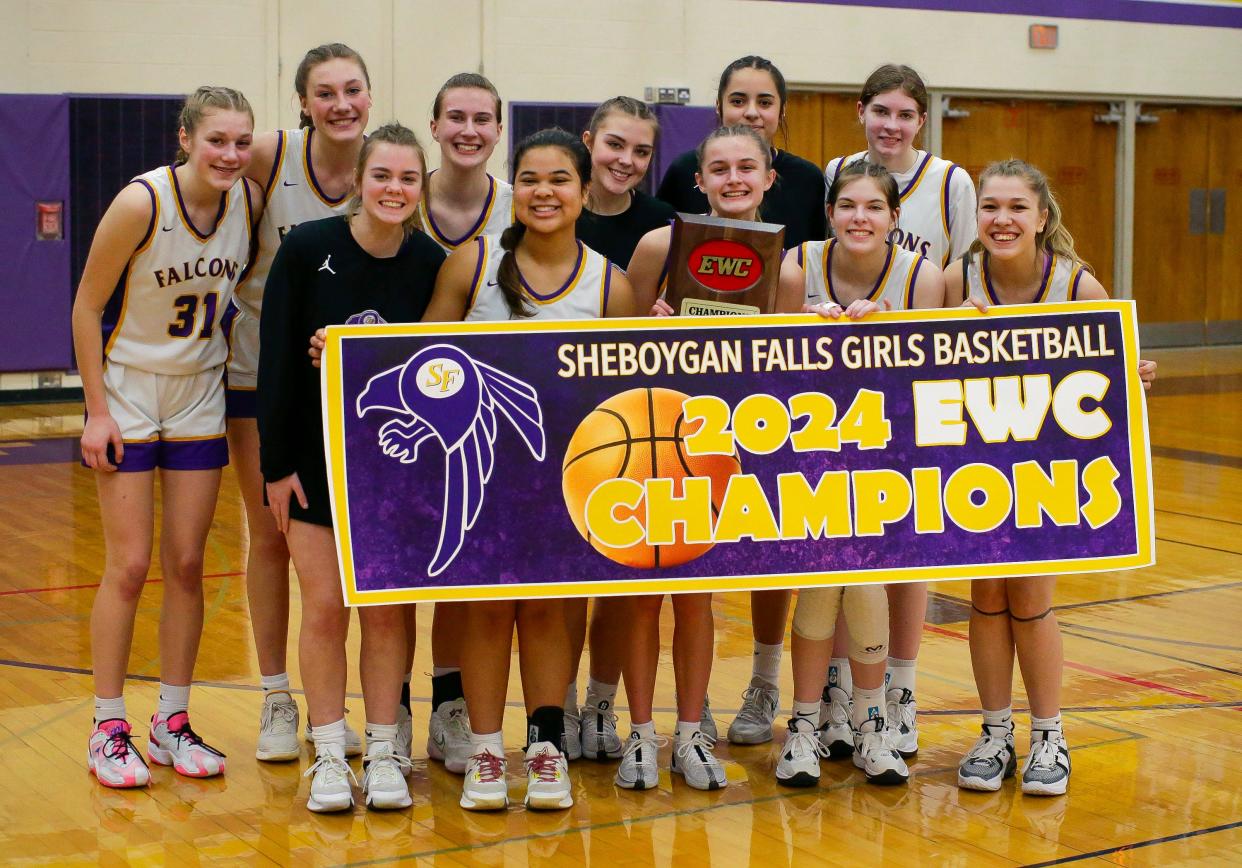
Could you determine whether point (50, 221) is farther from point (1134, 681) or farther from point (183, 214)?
point (1134, 681)

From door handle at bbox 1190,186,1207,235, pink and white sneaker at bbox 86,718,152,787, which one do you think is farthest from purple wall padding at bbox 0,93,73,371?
door handle at bbox 1190,186,1207,235

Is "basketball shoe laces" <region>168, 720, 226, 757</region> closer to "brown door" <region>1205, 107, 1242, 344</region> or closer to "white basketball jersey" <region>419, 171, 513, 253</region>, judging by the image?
"white basketball jersey" <region>419, 171, 513, 253</region>

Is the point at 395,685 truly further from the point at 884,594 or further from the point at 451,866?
the point at 884,594

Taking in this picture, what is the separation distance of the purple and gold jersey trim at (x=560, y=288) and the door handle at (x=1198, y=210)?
12.5 m

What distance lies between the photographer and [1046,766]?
337 cm

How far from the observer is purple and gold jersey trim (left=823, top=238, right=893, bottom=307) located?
3496 mm

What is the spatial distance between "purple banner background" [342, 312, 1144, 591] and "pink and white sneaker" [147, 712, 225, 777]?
0.66 m

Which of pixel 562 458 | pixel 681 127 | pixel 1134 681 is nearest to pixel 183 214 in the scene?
pixel 562 458

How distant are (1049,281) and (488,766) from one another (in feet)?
5.39

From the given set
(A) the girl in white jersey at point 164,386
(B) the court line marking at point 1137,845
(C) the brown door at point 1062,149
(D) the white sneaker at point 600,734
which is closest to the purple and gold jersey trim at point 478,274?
(A) the girl in white jersey at point 164,386

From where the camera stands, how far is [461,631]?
3.54 m

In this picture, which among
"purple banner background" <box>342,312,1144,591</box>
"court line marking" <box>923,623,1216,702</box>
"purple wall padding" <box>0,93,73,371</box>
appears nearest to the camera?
"purple banner background" <box>342,312,1144,591</box>

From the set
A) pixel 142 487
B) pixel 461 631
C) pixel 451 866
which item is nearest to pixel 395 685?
pixel 461 631

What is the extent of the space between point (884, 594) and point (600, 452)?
0.74m
